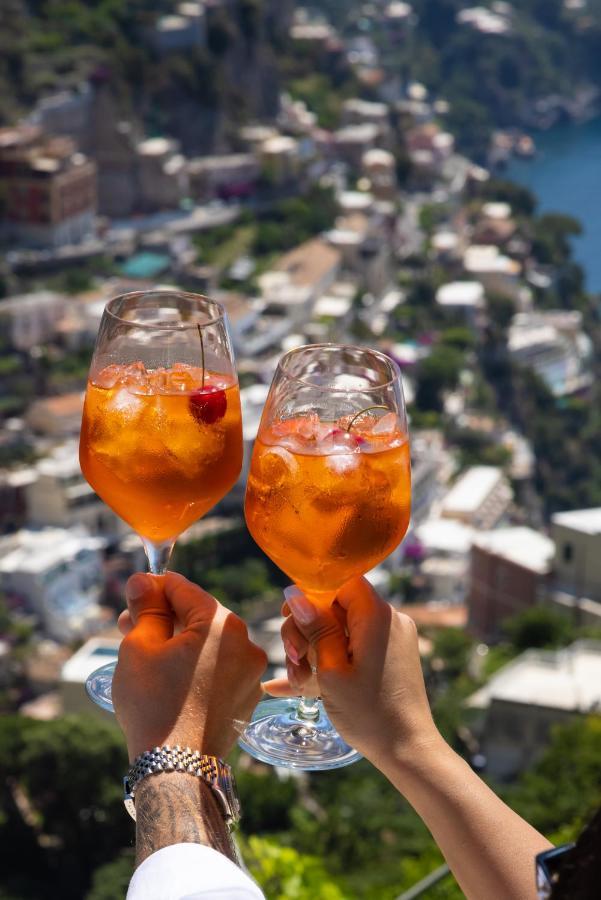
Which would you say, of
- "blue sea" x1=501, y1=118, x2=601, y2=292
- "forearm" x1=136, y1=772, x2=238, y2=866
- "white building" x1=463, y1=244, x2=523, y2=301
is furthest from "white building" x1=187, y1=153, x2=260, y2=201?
"forearm" x1=136, y1=772, x2=238, y2=866

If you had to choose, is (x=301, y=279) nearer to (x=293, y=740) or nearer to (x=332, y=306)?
(x=332, y=306)

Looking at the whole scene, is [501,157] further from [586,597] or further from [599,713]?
[599,713]

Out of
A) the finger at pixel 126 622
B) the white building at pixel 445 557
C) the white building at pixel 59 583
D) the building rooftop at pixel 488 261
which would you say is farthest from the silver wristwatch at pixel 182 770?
the building rooftop at pixel 488 261

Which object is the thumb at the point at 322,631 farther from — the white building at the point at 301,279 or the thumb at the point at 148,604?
the white building at the point at 301,279

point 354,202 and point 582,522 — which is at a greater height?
point 582,522

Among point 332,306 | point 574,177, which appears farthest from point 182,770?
point 574,177

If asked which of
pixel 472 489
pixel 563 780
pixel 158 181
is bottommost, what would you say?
pixel 472 489
